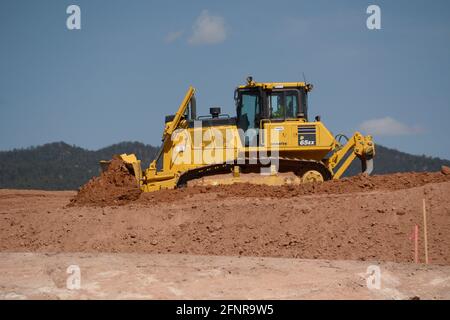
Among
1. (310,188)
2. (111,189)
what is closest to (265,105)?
(310,188)

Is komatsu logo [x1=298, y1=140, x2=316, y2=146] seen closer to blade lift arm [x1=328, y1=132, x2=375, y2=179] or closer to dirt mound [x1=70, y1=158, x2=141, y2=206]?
blade lift arm [x1=328, y1=132, x2=375, y2=179]

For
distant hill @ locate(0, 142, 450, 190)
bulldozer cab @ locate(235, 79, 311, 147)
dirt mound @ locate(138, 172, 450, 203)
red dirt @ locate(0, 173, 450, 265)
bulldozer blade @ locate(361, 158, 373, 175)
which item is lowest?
distant hill @ locate(0, 142, 450, 190)

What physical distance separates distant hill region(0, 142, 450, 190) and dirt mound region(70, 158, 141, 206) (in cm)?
2774

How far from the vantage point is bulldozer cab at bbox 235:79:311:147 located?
19516mm

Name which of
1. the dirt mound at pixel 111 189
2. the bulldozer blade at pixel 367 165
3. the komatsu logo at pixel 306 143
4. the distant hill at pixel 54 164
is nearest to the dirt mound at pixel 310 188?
the dirt mound at pixel 111 189

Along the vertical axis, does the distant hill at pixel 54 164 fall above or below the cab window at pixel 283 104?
below

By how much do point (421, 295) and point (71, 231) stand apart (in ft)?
24.7

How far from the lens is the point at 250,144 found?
64.5 feet

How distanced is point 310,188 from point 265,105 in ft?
10.1

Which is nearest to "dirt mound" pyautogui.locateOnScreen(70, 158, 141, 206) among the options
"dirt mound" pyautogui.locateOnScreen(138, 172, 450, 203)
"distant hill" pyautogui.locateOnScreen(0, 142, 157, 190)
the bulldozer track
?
"dirt mound" pyautogui.locateOnScreen(138, 172, 450, 203)

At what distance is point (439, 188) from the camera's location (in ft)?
49.3

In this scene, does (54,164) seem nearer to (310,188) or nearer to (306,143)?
(306,143)

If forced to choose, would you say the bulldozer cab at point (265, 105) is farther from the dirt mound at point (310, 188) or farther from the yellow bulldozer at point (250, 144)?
A: the dirt mound at point (310, 188)

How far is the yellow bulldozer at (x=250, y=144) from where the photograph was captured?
63.8 ft
